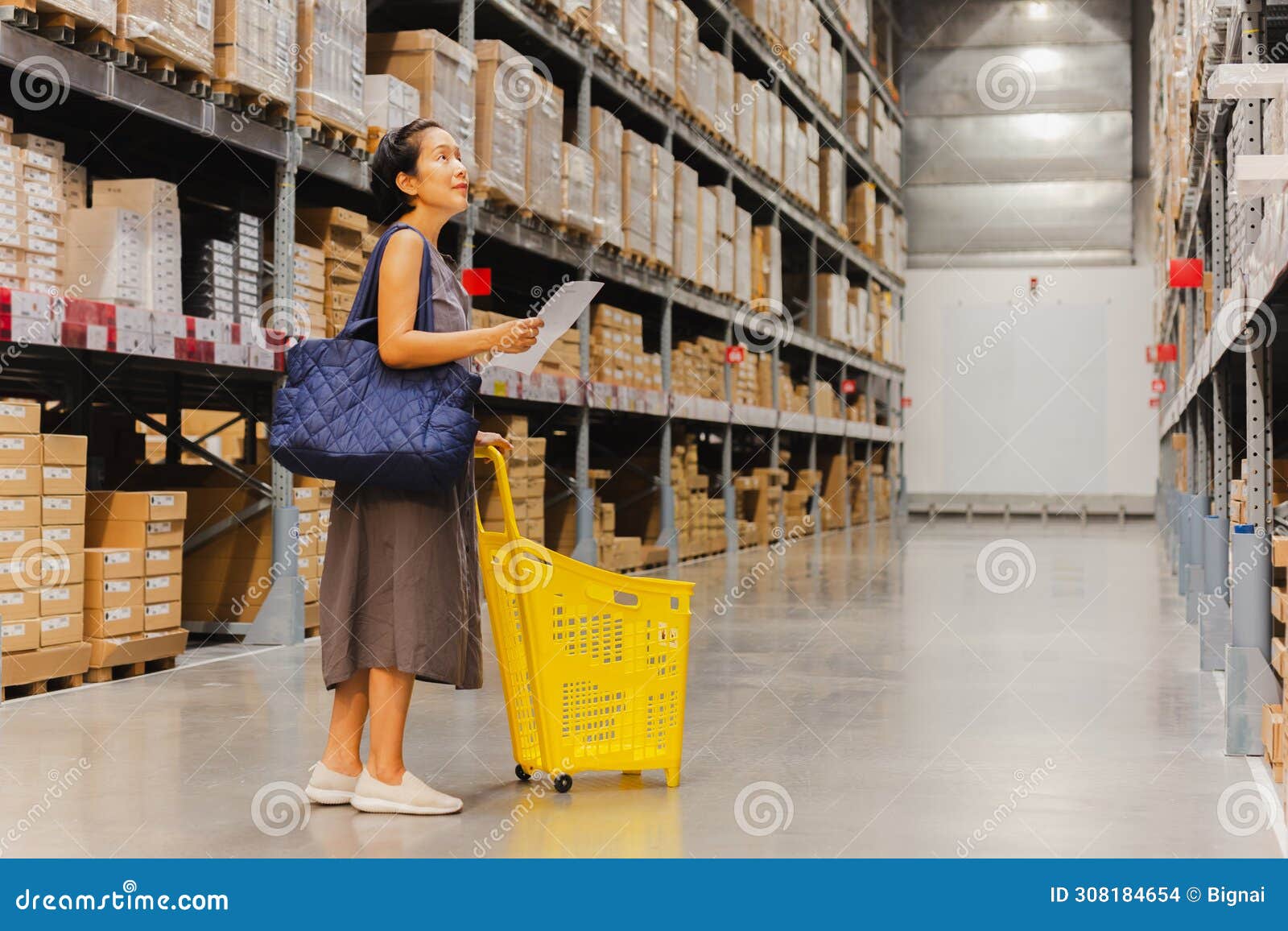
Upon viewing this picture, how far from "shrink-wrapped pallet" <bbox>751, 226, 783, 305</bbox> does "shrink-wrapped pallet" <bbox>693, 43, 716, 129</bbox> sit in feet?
6.76

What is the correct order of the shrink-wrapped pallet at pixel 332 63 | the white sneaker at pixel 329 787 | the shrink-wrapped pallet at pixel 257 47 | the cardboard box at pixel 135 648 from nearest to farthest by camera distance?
the white sneaker at pixel 329 787 → the cardboard box at pixel 135 648 → the shrink-wrapped pallet at pixel 257 47 → the shrink-wrapped pallet at pixel 332 63

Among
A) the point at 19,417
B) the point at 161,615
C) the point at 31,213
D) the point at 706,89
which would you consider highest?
the point at 706,89

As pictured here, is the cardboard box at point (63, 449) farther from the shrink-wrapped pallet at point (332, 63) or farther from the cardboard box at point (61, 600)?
the shrink-wrapped pallet at point (332, 63)

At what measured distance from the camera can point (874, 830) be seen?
10.2 feet

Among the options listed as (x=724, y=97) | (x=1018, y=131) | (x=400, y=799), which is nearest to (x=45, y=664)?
(x=400, y=799)

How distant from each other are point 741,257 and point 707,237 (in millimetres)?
1238

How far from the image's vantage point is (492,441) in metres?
3.40

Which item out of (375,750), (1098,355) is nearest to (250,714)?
(375,750)

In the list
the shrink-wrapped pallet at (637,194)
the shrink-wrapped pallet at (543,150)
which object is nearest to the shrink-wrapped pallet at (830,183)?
the shrink-wrapped pallet at (637,194)

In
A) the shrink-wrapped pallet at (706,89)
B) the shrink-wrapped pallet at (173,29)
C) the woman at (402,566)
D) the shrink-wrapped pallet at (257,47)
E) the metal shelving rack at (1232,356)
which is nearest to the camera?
the woman at (402,566)

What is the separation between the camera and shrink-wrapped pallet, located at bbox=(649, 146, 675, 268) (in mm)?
10547

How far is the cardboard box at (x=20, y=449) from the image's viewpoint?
4.77 m

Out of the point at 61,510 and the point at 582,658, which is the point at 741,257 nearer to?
the point at 61,510

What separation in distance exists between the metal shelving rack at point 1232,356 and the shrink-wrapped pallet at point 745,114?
171 inches
